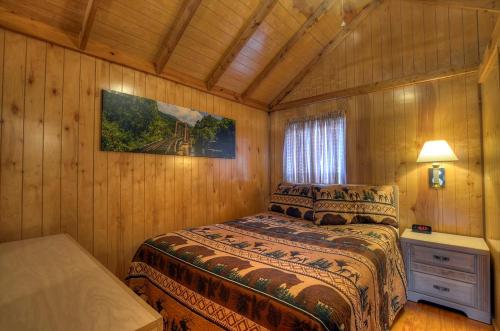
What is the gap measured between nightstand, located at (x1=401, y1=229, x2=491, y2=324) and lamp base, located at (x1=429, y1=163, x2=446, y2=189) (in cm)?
49

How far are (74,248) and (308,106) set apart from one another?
3037mm

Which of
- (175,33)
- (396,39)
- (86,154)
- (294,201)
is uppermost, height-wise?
(396,39)

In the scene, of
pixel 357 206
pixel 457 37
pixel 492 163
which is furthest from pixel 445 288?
pixel 457 37

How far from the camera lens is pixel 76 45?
1861mm

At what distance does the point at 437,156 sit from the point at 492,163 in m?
0.36

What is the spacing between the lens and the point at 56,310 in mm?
702

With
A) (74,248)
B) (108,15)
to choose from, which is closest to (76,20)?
(108,15)

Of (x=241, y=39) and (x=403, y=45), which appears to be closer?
(x=241, y=39)

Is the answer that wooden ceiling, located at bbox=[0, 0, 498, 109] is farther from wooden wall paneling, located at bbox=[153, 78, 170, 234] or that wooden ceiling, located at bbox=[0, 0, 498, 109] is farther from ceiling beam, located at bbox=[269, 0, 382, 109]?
wooden wall paneling, located at bbox=[153, 78, 170, 234]

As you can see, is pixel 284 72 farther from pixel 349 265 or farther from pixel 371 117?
pixel 349 265

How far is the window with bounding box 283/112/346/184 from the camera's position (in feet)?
9.79

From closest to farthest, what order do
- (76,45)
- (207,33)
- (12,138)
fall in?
1. (12,138)
2. (76,45)
3. (207,33)

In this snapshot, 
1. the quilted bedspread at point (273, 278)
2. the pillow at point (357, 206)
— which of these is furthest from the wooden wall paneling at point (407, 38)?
the quilted bedspread at point (273, 278)

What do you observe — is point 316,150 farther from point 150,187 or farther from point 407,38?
point 150,187
